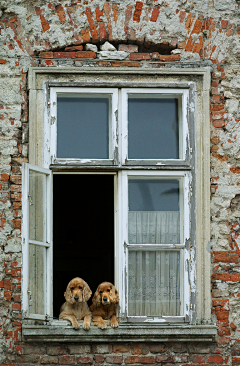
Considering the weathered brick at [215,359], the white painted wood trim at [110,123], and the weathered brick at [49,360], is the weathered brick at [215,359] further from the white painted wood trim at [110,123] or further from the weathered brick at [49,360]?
the white painted wood trim at [110,123]

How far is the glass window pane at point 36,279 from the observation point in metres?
4.83

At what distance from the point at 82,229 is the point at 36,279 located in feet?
15.8

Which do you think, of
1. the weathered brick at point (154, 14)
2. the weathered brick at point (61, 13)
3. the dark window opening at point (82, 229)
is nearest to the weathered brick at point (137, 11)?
the weathered brick at point (154, 14)

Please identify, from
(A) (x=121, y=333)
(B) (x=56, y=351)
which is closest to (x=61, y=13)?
(A) (x=121, y=333)

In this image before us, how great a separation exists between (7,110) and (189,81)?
1.77 meters

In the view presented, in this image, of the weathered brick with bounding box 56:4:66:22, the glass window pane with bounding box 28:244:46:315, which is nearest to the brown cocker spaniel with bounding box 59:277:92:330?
the glass window pane with bounding box 28:244:46:315

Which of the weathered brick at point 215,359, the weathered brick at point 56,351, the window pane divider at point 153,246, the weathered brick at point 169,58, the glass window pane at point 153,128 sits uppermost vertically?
the weathered brick at point 169,58

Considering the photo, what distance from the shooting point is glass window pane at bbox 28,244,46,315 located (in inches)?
190

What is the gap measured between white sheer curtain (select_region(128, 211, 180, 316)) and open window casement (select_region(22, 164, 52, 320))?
30.2 inches

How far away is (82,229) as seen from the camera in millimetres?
9734

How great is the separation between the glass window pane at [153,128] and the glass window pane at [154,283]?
3.15 feet

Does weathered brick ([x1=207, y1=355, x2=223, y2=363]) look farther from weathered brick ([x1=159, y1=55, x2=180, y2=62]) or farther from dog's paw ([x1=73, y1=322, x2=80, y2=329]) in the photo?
weathered brick ([x1=159, y1=55, x2=180, y2=62])

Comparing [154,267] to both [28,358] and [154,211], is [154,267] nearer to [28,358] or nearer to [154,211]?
[154,211]

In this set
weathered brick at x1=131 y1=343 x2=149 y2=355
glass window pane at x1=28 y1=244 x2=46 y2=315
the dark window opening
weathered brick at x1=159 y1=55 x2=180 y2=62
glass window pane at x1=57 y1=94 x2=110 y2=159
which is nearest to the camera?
glass window pane at x1=28 y1=244 x2=46 y2=315
